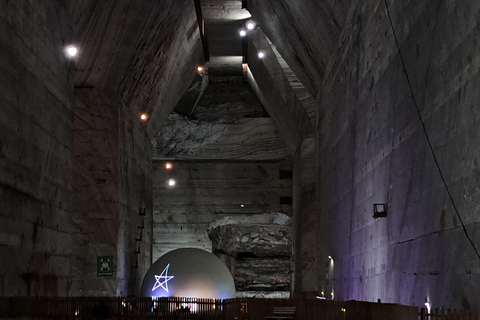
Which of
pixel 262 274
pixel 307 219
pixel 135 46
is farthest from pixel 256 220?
pixel 135 46

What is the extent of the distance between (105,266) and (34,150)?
1002cm

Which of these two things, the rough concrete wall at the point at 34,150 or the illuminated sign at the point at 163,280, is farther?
the illuminated sign at the point at 163,280

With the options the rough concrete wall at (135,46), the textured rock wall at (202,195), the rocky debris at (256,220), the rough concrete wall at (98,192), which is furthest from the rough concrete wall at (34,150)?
the textured rock wall at (202,195)

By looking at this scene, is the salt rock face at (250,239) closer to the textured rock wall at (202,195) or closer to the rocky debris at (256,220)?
the rocky debris at (256,220)

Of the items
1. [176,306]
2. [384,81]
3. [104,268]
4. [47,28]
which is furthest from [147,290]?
[384,81]

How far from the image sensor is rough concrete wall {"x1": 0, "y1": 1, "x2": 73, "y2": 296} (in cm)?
1221

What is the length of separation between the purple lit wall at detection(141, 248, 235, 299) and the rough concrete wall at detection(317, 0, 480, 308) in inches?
218

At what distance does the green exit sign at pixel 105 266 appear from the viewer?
22.8m

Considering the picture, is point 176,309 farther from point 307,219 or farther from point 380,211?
point 307,219

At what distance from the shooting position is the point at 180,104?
38.6 metres

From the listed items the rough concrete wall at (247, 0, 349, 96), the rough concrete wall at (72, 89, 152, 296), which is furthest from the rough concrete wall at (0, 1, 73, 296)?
the rough concrete wall at (72, 89, 152, 296)

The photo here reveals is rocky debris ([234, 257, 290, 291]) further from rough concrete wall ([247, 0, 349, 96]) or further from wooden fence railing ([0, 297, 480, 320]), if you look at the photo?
wooden fence railing ([0, 297, 480, 320])

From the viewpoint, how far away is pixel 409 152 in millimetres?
10922

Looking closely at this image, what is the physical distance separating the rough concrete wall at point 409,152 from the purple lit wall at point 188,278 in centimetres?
553
